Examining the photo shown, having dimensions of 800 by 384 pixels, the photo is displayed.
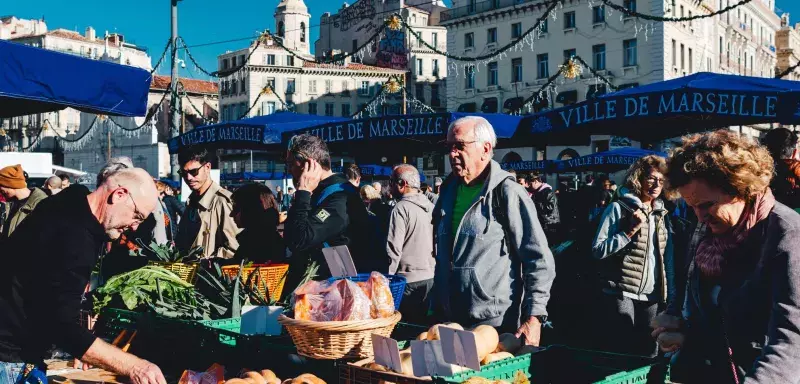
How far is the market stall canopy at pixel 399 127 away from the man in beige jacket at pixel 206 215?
8.86ft

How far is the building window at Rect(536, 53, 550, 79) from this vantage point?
145 ft

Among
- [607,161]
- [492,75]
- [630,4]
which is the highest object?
[630,4]

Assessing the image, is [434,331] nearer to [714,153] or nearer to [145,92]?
[714,153]

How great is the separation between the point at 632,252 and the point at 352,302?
2843mm

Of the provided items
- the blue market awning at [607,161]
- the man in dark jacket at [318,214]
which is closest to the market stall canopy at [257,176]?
the blue market awning at [607,161]

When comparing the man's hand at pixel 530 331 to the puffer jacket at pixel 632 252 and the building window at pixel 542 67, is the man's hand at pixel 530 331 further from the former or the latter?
the building window at pixel 542 67

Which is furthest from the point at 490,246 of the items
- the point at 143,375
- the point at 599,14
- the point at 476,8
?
the point at 476,8

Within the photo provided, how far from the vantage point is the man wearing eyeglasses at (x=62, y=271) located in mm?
2439

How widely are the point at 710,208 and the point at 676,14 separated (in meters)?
41.9

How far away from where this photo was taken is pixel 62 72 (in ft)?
15.6

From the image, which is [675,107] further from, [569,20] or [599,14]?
[569,20]

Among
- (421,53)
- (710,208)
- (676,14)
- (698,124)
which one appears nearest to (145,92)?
(710,208)

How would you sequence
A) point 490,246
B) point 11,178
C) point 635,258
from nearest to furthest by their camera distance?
point 490,246 < point 635,258 < point 11,178

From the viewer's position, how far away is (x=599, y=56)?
1662 inches
